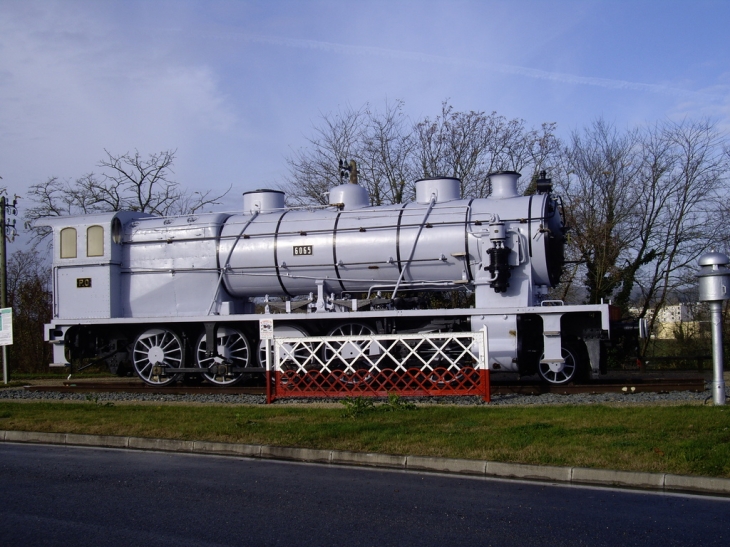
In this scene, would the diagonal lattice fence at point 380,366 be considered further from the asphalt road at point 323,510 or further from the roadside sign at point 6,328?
the roadside sign at point 6,328

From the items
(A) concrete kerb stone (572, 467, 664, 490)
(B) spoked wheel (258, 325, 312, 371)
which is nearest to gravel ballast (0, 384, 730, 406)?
(B) spoked wheel (258, 325, 312, 371)

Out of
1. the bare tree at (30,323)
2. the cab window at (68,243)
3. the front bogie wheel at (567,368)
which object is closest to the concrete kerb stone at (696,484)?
the front bogie wheel at (567,368)

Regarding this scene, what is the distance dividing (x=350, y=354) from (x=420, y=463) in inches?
225

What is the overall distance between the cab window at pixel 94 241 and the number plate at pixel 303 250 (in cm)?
441

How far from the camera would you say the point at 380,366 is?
45.7ft

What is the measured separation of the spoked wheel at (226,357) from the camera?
1499 centimetres

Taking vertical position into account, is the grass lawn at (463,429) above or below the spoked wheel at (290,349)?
below

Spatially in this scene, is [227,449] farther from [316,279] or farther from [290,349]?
[316,279]

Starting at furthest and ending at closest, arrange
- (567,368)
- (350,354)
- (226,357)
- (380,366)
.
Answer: (226,357)
(380,366)
(350,354)
(567,368)

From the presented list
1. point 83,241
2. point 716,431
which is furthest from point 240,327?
point 716,431

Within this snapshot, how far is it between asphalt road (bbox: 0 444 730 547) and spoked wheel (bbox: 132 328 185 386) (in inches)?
288

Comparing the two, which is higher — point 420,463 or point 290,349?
Result: point 290,349

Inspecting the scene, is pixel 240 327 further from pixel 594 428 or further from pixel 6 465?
pixel 594 428

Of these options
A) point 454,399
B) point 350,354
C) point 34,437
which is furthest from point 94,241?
point 454,399
